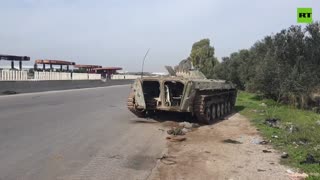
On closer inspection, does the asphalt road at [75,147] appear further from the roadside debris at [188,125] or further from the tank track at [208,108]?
the tank track at [208,108]

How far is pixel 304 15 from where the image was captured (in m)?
14.5

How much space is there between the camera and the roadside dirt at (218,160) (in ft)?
28.6

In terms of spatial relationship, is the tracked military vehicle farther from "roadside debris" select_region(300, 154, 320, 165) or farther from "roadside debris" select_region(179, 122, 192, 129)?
"roadside debris" select_region(300, 154, 320, 165)

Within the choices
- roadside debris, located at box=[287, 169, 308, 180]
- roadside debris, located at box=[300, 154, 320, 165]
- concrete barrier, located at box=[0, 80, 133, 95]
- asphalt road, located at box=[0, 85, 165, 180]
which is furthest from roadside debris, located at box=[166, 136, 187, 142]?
concrete barrier, located at box=[0, 80, 133, 95]

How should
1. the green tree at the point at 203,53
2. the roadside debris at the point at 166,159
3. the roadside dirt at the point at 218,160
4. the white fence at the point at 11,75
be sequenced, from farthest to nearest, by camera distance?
the green tree at the point at 203,53, the white fence at the point at 11,75, the roadside debris at the point at 166,159, the roadside dirt at the point at 218,160

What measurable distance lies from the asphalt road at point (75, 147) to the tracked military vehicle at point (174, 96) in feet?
3.18

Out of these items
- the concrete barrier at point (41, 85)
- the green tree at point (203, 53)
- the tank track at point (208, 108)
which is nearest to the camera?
the tank track at point (208, 108)

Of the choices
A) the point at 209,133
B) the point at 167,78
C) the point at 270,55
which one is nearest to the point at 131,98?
the point at 167,78

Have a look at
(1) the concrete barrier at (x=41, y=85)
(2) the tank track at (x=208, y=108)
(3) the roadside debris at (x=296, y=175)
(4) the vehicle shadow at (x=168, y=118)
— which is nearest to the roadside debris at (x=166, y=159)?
(3) the roadside debris at (x=296, y=175)

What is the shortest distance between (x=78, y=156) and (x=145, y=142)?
2854 millimetres

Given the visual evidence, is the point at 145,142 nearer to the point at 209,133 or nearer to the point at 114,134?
the point at 114,134

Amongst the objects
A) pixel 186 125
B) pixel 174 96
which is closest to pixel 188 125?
pixel 186 125

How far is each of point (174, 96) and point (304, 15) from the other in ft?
18.1

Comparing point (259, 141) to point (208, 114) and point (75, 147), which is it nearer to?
point (75, 147)
